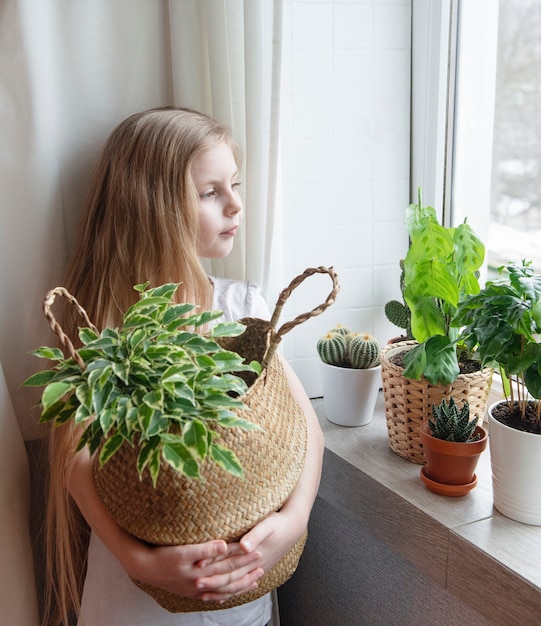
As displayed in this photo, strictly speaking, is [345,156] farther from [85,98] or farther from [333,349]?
[85,98]

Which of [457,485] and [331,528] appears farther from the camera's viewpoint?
[331,528]

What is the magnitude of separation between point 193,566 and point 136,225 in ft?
1.93

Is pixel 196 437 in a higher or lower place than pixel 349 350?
higher

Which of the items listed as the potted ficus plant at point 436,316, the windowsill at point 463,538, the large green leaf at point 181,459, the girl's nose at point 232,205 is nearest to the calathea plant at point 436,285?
the potted ficus plant at point 436,316

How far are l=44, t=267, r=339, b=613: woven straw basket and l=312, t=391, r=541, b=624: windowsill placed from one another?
1.02 feet

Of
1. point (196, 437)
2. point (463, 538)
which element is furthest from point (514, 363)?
point (196, 437)

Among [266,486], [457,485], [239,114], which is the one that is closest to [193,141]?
[239,114]

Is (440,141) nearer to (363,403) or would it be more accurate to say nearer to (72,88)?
(363,403)

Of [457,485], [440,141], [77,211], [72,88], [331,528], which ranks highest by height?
[72,88]

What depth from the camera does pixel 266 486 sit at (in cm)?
84

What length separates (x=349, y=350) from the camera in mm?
1326

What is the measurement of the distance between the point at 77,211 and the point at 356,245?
0.62 meters

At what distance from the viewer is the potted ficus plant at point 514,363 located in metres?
0.93

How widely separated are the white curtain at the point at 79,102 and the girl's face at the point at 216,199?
90 mm
